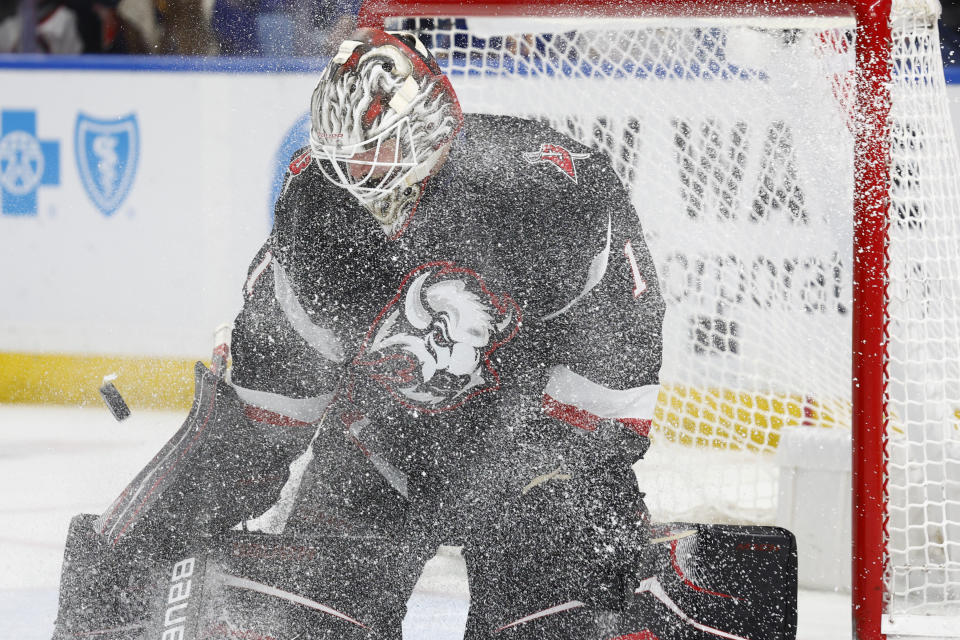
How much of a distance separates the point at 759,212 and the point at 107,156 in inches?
108

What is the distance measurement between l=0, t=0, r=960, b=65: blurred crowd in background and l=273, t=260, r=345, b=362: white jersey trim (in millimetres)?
2757

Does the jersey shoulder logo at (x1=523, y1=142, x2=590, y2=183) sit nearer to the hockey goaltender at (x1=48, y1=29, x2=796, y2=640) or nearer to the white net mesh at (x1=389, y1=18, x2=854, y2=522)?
the hockey goaltender at (x1=48, y1=29, x2=796, y2=640)

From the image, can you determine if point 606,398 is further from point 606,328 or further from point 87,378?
point 87,378

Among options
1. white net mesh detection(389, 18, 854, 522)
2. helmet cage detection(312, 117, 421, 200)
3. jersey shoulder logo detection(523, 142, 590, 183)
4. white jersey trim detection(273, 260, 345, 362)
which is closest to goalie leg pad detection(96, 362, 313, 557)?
white jersey trim detection(273, 260, 345, 362)

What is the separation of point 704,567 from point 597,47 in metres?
1.21

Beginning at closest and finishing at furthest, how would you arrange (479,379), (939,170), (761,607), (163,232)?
(761,607)
(479,379)
(939,170)
(163,232)

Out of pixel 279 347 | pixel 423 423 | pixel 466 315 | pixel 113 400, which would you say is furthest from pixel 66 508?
pixel 466 315

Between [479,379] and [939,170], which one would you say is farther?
[939,170]

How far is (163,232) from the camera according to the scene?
13.4 feet

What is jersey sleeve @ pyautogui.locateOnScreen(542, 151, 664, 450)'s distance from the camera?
1540 mm

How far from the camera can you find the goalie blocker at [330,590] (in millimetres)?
1431

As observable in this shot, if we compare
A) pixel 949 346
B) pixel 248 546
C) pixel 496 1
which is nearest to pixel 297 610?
pixel 248 546

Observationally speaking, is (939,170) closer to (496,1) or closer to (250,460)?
(496,1)

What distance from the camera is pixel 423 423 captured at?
1.67 meters
